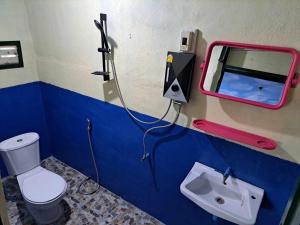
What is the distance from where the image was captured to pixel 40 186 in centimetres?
185

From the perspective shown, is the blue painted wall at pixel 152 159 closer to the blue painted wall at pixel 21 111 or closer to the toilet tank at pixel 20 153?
the blue painted wall at pixel 21 111

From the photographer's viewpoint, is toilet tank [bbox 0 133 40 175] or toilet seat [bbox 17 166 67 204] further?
toilet tank [bbox 0 133 40 175]

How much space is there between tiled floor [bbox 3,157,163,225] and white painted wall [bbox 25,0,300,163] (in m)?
1.11

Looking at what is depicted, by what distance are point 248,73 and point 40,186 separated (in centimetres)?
191

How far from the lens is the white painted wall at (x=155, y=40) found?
106 cm

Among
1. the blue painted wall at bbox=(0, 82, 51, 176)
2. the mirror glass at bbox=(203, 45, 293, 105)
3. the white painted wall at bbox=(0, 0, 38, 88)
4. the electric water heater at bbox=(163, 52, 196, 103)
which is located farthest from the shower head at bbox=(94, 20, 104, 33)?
the blue painted wall at bbox=(0, 82, 51, 176)

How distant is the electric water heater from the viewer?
4.14 ft

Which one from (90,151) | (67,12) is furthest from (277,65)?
(90,151)

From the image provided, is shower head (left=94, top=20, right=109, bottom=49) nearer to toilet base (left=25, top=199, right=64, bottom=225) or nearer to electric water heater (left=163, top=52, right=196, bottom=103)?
electric water heater (left=163, top=52, right=196, bottom=103)

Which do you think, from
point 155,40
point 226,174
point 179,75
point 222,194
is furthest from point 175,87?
point 222,194

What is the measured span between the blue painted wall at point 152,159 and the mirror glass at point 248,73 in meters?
0.36

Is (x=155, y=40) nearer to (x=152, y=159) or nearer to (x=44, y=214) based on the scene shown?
(x=152, y=159)

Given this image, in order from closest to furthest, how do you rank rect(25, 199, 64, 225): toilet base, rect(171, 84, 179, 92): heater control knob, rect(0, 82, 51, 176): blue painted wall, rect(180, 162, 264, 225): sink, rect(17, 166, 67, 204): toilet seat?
rect(180, 162, 264, 225): sink, rect(171, 84, 179, 92): heater control knob, rect(17, 166, 67, 204): toilet seat, rect(25, 199, 64, 225): toilet base, rect(0, 82, 51, 176): blue painted wall

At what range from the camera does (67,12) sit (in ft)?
5.85
